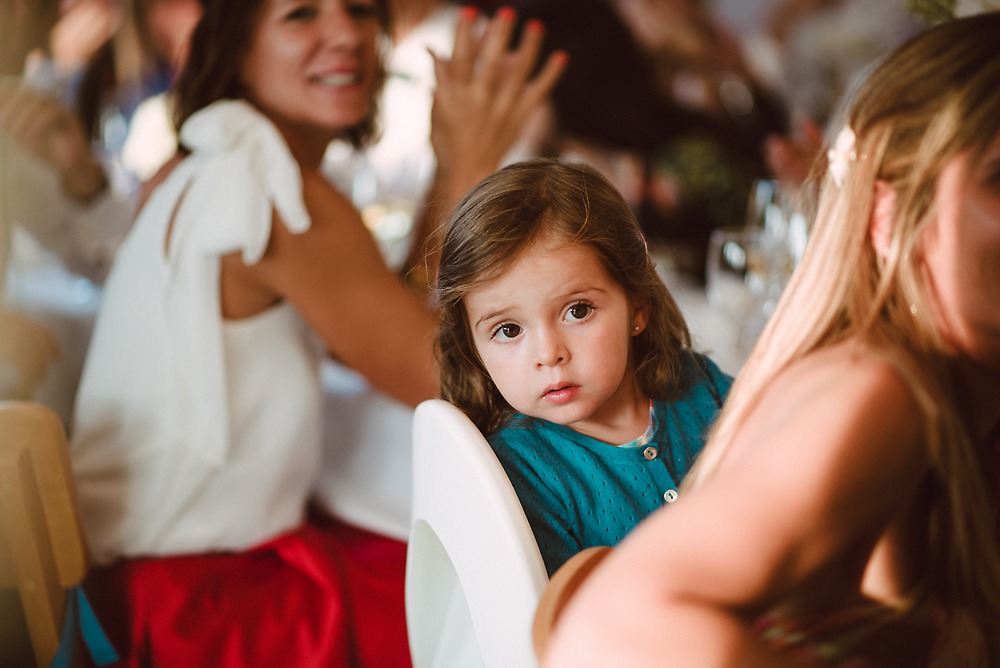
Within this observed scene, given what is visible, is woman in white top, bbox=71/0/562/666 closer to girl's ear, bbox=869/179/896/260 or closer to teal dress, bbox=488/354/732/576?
teal dress, bbox=488/354/732/576

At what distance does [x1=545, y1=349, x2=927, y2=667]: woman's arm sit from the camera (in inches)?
18.3

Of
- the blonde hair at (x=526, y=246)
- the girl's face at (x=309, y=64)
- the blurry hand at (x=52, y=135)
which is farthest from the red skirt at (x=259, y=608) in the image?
→ the blurry hand at (x=52, y=135)

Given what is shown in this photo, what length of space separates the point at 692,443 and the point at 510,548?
0.92ft

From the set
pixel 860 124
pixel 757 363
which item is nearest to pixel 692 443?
pixel 757 363

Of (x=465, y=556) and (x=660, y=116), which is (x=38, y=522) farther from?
(x=660, y=116)

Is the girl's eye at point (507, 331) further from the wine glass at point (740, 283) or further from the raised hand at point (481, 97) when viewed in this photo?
the wine glass at point (740, 283)

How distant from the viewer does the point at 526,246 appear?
0.74 metres

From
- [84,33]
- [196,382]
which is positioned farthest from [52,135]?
[196,382]

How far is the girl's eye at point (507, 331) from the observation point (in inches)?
29.6

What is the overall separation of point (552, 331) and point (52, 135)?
1356 mm

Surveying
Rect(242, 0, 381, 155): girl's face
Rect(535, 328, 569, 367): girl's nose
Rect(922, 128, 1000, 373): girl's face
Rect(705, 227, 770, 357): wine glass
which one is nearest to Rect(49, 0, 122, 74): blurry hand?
Rect(242, 0, 381, 155): girl's face

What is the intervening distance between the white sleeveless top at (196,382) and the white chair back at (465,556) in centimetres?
42

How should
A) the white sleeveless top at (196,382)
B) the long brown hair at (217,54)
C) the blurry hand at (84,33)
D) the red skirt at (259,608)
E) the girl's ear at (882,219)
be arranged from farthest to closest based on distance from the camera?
the blurry hand at (84,33), the long brown hair at (217,54), the white sleeveless top at (196,382), the red skirt at (259,608), the girl's ear at (882,219)

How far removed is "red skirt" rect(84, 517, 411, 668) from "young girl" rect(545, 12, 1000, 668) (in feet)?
1.89
